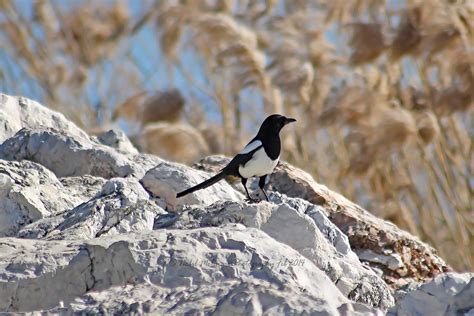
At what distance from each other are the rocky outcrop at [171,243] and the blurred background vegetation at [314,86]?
9.41ft

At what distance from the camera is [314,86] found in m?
9.55

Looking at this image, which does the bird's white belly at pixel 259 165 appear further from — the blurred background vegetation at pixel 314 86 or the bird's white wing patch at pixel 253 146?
the blurred background vegetation at pixel 314 86

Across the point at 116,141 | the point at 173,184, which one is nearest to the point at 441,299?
the point at 173,184

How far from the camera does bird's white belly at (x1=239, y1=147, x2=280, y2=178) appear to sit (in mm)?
4879

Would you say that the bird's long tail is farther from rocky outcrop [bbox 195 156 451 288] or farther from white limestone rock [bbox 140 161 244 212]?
rocky outcrop [bbox 195 156 451 288]

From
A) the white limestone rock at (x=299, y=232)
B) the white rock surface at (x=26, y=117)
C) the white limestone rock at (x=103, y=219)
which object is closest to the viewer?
the white limestone rock at (x=299, y=232)

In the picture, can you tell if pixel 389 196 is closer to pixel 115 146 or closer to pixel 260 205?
pixel 115 146

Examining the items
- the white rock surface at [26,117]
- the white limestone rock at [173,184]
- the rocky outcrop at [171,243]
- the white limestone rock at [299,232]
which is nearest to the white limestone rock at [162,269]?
the rocky outcrop at [171,243]

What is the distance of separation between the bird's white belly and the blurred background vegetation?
323cm

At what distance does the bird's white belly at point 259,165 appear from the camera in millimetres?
4879

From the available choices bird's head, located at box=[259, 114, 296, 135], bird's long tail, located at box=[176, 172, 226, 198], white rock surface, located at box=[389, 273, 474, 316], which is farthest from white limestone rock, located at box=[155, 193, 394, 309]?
bird's head, located at box=[259, 114, 296, 135]

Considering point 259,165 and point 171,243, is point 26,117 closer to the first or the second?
point 259,165

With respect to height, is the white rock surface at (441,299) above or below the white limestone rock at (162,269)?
below

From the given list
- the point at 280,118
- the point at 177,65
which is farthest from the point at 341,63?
the point at 280,118
